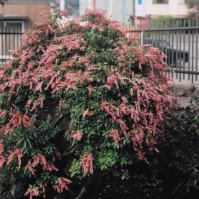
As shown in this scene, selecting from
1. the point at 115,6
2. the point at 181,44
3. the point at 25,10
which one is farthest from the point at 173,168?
the point at 115,6

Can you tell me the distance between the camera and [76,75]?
17.3ft

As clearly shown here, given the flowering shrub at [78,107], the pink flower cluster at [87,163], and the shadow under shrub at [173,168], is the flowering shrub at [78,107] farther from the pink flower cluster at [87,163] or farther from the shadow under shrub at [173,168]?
the shadow under shrub at [173,168]

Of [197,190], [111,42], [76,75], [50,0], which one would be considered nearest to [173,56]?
[197,190]

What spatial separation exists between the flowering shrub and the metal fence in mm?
2955

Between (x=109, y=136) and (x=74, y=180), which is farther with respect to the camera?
(x=74, y=180)

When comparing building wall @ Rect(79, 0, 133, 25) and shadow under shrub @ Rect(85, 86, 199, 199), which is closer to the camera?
shadow under shrub @ Rect(85, 86, 199, 199)

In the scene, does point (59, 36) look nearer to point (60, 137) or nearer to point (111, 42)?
point (111, 42)

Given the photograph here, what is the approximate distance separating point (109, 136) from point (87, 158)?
0.30 meters

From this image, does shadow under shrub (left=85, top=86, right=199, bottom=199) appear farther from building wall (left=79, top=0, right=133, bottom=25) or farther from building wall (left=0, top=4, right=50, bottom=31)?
building wall (left=79, top=0, right=133, bottom=25)

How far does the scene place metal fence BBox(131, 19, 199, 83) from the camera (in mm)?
8719

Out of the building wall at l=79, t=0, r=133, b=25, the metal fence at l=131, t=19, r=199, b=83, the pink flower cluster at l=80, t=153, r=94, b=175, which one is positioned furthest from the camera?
the building wall at l=79, t=0, r=133, b=25

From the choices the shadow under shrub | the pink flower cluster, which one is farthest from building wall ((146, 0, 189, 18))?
the pink flower cluster

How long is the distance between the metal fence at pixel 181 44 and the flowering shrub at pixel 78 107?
2.95 meters

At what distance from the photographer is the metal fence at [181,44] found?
8719 mm
